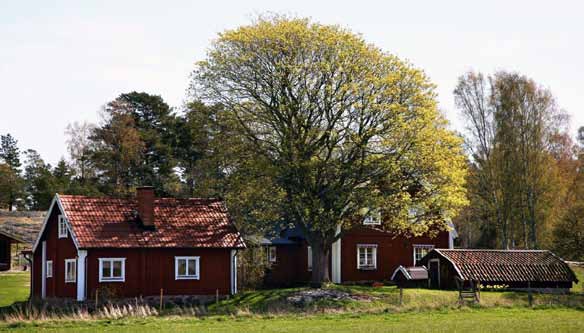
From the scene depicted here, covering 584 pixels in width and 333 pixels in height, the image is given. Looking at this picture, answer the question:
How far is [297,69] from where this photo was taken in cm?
4669

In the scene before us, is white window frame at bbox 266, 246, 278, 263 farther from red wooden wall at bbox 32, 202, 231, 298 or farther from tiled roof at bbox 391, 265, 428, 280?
red wooden wall at bbox 32, 202, 231, 298

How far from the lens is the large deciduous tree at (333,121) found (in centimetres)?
4709

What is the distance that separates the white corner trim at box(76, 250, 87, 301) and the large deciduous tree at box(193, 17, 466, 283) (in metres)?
10.5

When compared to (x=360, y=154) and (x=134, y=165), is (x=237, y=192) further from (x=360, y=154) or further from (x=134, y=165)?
(x=134, y=165)

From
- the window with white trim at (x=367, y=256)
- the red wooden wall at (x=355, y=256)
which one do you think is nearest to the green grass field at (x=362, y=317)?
the red wooden wall at (x=355, y=256)

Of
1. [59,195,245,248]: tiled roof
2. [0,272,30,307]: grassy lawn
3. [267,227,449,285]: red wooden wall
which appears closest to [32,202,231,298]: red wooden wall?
[59,195,245,248]: tiled roof

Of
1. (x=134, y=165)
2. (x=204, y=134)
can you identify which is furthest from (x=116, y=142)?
(x=204, y=134)

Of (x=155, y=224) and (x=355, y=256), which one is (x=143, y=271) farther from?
(x=355, y=256)

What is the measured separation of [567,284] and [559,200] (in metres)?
18.0

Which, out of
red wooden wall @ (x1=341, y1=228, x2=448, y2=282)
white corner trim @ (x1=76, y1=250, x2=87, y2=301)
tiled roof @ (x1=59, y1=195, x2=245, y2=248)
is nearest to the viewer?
white corner trim @ (x1=76, y1=250, x2=87, y2=301)

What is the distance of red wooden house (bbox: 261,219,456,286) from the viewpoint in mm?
56062

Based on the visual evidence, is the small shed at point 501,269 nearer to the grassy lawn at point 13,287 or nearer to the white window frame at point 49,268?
the white window frame at point 49,268

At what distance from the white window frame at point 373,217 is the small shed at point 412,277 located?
132 inches

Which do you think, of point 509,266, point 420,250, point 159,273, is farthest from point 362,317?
point 420,250
